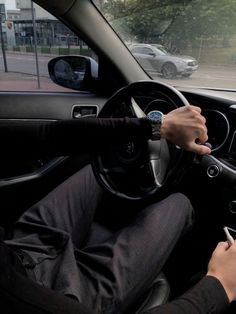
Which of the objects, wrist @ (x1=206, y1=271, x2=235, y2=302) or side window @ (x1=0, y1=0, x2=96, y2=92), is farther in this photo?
side window @ (x1=0, y1=0, x2=96, y2=92)

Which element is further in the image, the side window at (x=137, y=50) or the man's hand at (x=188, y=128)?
the side window at (x=137, y=50)

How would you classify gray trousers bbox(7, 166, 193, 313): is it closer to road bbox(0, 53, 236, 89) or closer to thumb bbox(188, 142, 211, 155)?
thumb bbox(188, 142, 211, 155)

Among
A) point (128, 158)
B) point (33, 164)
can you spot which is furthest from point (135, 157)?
point (33, 164)

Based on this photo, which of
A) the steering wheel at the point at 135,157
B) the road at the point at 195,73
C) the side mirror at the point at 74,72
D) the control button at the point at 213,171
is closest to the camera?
the steering wheel at the point at 135,157

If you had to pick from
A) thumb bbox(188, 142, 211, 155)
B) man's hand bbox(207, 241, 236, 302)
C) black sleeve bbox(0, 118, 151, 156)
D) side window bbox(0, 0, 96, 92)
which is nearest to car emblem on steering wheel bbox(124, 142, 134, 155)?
black sleeve bbox(0, 118, 151, 156)

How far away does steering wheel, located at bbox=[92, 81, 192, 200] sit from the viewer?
1501mm

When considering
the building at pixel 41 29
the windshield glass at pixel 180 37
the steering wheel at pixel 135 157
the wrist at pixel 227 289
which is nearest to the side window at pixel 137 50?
the windshield glass at pixel 180 37

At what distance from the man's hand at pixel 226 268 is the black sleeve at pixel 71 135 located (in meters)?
0.47

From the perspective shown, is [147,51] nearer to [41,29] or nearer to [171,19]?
[171,19]

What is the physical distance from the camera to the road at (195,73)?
6.70 feet

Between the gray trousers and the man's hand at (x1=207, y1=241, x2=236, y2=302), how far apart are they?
0.77ft

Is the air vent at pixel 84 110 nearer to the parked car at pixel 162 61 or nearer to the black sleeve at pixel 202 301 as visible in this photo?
the parked car at pixel 162 61

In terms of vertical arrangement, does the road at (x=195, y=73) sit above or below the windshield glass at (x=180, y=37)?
below

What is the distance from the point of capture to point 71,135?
1.41m
